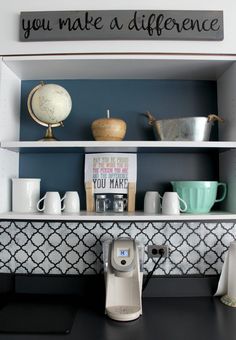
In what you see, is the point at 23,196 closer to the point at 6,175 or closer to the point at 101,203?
the point at 6,175

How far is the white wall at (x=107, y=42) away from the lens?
3.84 ft

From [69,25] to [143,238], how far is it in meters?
1.01

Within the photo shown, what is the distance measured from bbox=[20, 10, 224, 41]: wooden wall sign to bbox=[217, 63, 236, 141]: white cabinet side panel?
0.65 feet

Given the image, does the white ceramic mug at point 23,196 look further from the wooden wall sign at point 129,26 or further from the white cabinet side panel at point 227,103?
the white cabinet side panel at point 227,103

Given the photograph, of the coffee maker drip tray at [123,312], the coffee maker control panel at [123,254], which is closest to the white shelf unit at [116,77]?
the coffee maker control panel at [123,254]

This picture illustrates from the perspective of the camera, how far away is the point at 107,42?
1175 mm

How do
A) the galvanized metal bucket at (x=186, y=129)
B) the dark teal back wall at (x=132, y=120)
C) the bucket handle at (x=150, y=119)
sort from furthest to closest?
the dark teal back wall at (x=132, y=120), the bucket handle at (x=150, y=119), the galvanized metal bucket at (x=186, y=129)

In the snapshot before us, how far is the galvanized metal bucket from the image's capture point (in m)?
1.22

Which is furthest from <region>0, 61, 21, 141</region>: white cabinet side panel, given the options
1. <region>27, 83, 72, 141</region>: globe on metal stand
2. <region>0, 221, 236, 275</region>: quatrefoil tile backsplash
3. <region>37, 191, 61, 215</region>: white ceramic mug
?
<region>0, 221, 236, 275</region>: quatrefoil tile backsplash

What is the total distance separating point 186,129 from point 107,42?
1.62ft

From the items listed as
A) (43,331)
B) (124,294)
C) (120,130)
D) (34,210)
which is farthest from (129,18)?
(43,331)

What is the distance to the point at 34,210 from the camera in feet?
4.30

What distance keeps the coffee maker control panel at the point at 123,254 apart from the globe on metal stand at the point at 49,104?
56 centimetres

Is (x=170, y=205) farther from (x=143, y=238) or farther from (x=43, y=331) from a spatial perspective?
(x=43, y=331)
